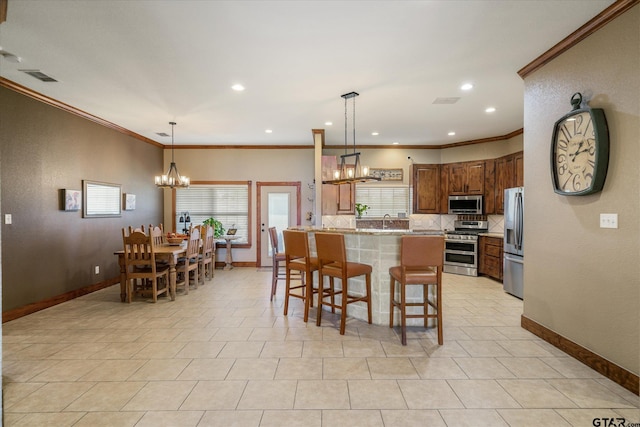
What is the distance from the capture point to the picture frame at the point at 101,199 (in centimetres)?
524

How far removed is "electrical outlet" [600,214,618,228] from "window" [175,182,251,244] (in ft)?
21.2

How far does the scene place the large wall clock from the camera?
8.70 feet

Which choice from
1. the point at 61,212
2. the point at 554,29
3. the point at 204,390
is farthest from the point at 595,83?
the point at 61,212

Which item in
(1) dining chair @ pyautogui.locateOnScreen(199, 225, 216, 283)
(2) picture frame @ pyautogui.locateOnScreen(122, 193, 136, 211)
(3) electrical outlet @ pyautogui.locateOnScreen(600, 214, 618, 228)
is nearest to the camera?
(3) electrical outlet @ pyautogui.locateOnScreen(600, 214, 618, 228)

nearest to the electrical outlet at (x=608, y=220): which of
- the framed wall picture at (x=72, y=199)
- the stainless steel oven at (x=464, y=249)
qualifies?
the stainless steel oven at (x=464, y=249)

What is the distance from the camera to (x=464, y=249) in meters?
6.71

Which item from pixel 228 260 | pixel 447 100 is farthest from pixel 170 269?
pixel 447 100

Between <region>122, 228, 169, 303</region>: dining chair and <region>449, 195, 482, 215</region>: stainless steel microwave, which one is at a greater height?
<region>449, 195, 482, 215</region>: stainless steel microwave

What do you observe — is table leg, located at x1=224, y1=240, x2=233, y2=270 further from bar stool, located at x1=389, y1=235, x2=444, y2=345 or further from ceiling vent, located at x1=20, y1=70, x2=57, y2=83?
bar stool, located at x1=389, y1=235, x2=444, y2=345

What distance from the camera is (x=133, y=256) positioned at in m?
4.68

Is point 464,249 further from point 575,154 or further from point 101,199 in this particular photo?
point 101,199

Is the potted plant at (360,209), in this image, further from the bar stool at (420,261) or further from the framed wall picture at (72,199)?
the framed wall picture at (72,199)

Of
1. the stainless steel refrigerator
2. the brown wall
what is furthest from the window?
the stainless steel refrigerator

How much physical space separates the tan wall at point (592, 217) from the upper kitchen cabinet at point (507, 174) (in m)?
2.72
